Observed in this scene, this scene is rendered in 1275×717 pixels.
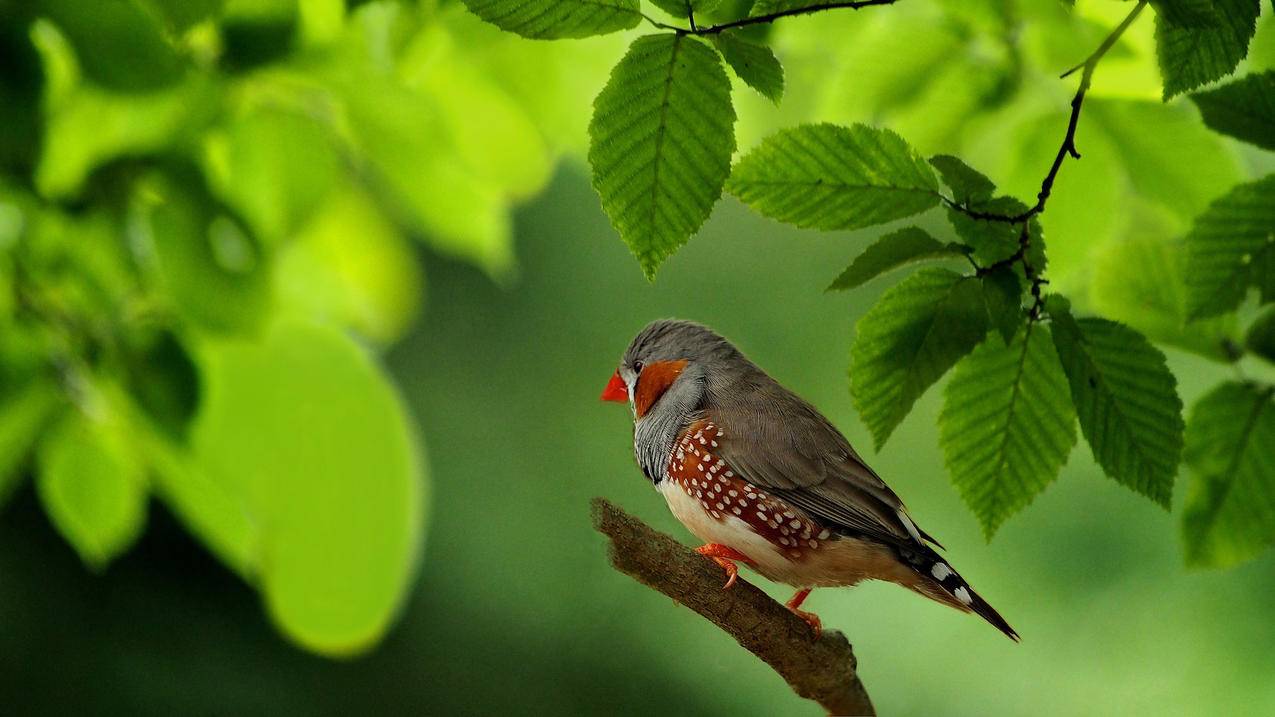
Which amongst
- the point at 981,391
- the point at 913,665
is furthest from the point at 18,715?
the point at 981,391

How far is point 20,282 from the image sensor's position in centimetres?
96

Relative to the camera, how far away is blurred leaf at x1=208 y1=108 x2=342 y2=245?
35.6 inches

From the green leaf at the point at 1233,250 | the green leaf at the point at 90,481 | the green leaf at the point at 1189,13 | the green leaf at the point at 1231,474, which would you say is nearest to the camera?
the green leaf at the point at 1189,13

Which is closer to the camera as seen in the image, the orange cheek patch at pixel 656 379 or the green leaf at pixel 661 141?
the green leaf at pixel 661 141

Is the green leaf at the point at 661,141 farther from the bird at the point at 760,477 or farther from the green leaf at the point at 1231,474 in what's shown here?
the green leaf at the point at 1231,474

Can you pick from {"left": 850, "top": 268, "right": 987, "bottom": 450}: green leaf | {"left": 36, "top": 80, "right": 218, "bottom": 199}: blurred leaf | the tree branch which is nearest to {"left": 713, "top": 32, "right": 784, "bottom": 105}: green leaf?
{"left": 850, "top": 268, "right": 987, "bottom": 450}: green leaf

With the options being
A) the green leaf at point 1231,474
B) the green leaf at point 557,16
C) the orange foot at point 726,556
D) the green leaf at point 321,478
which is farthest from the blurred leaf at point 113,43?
the green leaf at point 1231,474

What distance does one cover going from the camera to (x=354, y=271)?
1.25 m

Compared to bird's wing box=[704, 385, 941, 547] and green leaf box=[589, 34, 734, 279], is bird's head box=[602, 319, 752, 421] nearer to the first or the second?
bird's wing box=[704, 385, 941, 547]

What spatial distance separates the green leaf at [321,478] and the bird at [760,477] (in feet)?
0.56

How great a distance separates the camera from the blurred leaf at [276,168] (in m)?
0.90

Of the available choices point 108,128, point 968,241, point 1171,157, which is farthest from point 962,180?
point 108,128

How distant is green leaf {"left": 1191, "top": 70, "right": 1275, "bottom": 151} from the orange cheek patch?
1.15ft

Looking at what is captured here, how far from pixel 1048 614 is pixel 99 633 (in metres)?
2.57
